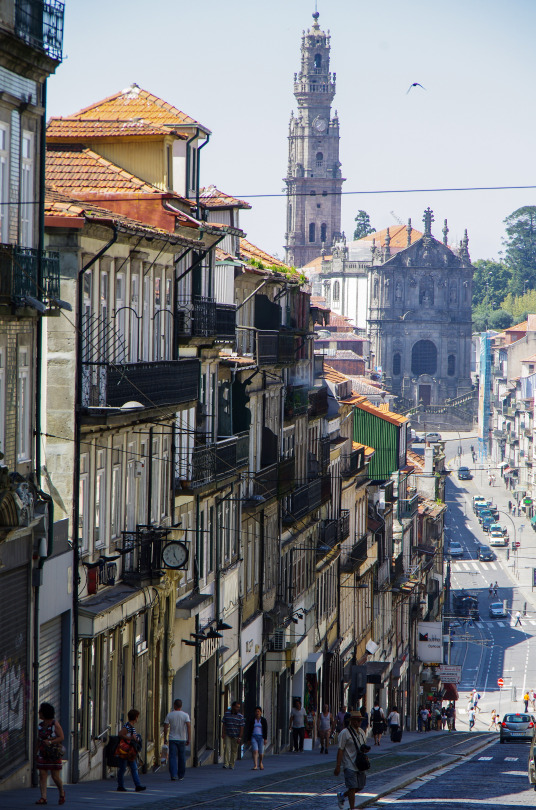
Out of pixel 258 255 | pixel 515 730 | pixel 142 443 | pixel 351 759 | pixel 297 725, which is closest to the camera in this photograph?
pixel 351 759

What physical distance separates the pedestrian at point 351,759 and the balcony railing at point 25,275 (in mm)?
6664

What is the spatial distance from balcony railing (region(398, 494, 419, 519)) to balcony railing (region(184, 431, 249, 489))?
108ft

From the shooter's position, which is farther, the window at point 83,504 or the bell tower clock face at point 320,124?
the bell tower clock face at point 320,124

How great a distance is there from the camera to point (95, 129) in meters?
25.7

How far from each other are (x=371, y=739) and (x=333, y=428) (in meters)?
10.4

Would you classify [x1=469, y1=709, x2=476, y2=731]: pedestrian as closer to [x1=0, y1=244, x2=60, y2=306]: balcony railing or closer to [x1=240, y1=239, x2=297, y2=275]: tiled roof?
[x1=240, y1=239, x2=297, y2=275]: tiled roof

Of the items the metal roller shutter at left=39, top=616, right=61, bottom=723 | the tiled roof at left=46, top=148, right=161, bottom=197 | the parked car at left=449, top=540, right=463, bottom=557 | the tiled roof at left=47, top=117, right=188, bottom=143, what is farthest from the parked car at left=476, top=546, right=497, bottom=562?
the metal roller shutter at left=39, top=616, right=61, bottom=723

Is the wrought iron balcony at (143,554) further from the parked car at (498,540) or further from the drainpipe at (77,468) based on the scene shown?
the parked car at (498,540)

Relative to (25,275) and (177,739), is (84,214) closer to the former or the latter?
(25,275)

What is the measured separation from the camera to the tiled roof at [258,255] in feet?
122

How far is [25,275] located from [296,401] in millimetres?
21601

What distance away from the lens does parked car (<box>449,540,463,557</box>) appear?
10138cm

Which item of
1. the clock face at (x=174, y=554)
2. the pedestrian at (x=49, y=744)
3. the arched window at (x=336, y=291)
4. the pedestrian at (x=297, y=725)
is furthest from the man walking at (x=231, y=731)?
the arched window at (x=336, y=291)

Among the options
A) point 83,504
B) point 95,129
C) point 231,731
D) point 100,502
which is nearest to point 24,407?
point 83,504
